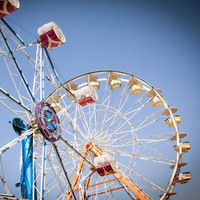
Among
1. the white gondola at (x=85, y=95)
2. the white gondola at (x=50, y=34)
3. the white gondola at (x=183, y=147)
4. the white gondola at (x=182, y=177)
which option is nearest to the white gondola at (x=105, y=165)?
the white gondola at (x=85, y=95)

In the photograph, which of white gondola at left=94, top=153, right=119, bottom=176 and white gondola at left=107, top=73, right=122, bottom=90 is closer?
white gondola at left=94, top=153, right=119, bottom=176

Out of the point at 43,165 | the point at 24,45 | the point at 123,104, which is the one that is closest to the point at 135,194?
the point at 123,104

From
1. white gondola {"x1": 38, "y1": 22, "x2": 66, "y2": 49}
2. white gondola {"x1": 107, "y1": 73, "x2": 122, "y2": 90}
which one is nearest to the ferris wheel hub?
white gondola {"x1": 38, "y1": 22, "x2": 66, "y2": 49}

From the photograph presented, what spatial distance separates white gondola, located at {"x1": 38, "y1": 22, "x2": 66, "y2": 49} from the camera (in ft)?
25.1

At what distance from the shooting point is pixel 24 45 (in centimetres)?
716

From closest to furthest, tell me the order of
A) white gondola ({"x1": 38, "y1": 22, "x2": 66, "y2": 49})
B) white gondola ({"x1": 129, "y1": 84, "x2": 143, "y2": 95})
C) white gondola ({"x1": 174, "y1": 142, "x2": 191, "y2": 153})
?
white gondola ({"x1": 38, "y1": 22, "x2": 66, "y2": 49}), white gondola ({"x1": 174, "y1": 142, "x2": 191, "y2": 153}), white gondola ({"x1": 129, "y1": 84, "x2": 143, "y2": 95})

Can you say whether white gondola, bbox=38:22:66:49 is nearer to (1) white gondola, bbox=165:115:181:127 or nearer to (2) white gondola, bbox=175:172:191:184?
(1) white gondola, bbox=165:115:181:127

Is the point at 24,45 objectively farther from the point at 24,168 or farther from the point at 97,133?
the point at 97,133

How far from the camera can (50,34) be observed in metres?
7.68

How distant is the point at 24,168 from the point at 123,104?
7.47 m

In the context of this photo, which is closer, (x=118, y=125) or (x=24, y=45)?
(x=24, y=45)

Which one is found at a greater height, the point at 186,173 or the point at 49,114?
the point at 49,114

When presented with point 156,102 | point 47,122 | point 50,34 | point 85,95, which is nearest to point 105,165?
point 85,95

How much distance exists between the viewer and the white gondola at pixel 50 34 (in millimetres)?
7645
